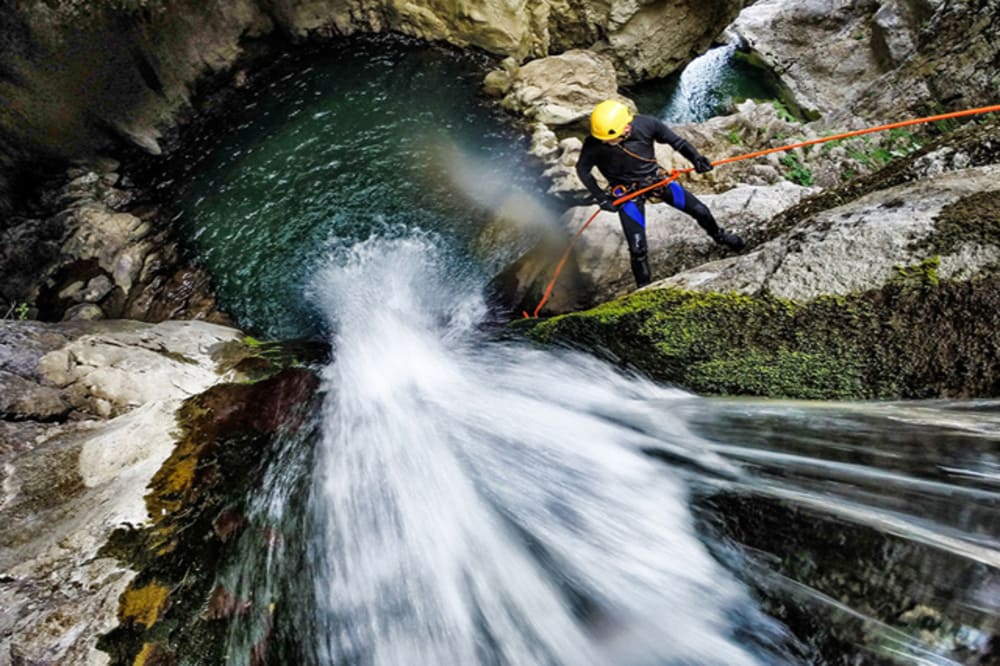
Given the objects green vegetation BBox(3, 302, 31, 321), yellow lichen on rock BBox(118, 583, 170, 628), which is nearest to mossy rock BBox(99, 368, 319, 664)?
yellow lichen on rock BBox(118, 583, 170, 628)

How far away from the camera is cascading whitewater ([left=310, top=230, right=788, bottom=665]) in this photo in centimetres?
246

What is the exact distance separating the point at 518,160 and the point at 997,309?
7852 millimetres

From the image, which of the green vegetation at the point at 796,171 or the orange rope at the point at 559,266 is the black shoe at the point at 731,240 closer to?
the orange rope at the point at 559,266

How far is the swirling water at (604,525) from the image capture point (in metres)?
1.97

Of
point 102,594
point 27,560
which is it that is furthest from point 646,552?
point 27,560

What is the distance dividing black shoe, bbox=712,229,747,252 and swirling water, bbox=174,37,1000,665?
2.14 meters

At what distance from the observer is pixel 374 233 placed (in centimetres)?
801

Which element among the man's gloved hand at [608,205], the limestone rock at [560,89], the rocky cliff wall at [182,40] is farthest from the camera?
the limestone rock at [560,89]

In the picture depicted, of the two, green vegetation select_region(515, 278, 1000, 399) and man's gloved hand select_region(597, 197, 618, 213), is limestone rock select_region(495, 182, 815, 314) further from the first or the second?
green vegetation select_region(515, 278, 1000, 399)

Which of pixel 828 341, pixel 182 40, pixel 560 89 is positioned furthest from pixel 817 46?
pixel 182 40

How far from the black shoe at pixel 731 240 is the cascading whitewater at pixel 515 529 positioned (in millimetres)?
2174

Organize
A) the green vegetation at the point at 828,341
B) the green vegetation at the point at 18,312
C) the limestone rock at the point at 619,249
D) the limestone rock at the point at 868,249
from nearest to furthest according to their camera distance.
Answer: the green vegetation at the point at 828,341 → the limestone rock at the point at 868,249 → the limestone rock at the point at 619,249 → the green vegetation at the point at 18,312

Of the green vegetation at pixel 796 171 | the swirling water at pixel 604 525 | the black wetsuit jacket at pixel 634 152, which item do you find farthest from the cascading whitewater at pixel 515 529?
the green vegetation at pixel 796 171

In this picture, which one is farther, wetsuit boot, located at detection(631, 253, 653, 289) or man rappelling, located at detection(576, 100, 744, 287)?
wetsuit boot, located at detection(631, 253, 653, 289)
